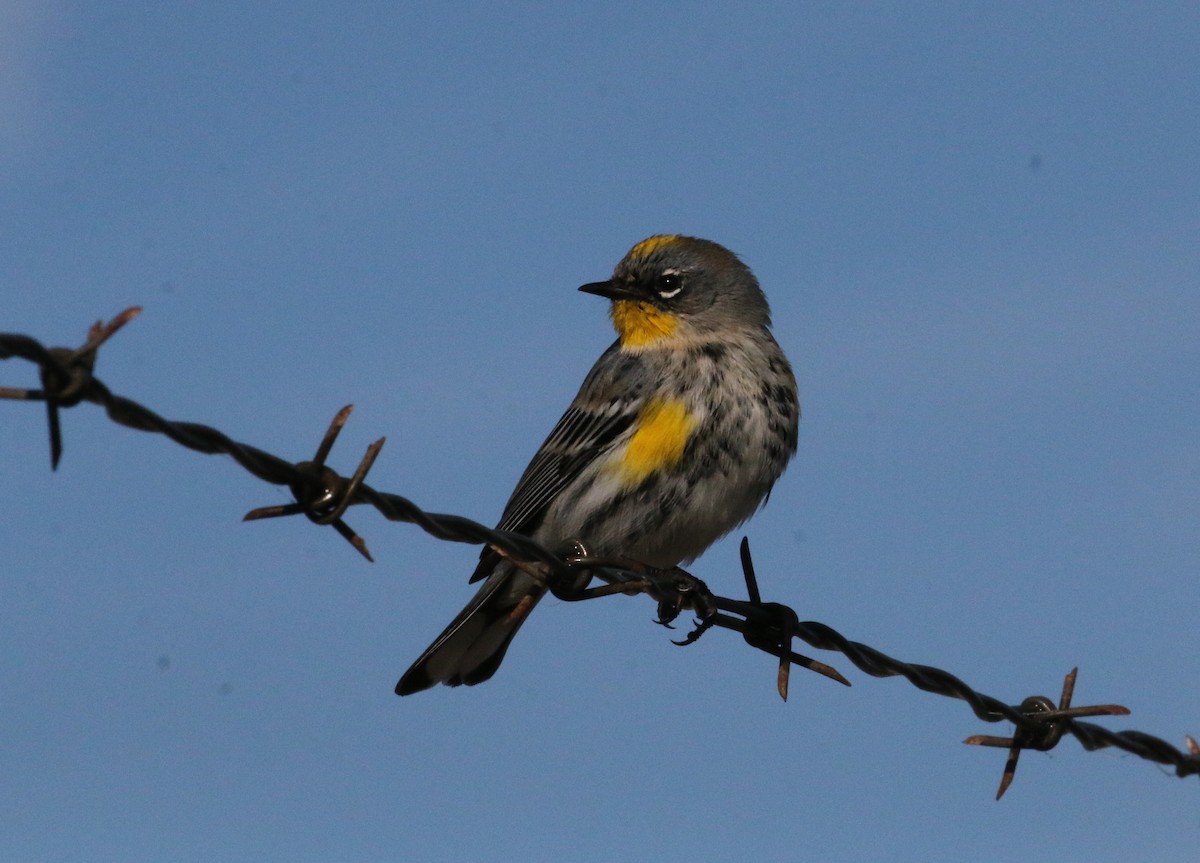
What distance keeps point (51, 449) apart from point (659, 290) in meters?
6.41

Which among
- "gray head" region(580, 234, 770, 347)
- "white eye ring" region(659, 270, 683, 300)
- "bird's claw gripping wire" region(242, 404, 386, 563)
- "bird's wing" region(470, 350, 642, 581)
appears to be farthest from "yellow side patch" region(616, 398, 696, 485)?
"bird's claw gripping wire" region(242, 404, 386, 563)

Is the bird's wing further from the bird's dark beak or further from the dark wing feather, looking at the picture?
the bird's dark beak

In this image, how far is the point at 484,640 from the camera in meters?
8.31

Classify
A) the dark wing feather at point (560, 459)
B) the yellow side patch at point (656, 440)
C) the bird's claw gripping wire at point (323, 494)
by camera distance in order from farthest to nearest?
the dark wing feather at point (560, 459), the yellow side patch at point (656, 440), the bird's claw gripping wire at point (323, 494)

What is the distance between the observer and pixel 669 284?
961 cm

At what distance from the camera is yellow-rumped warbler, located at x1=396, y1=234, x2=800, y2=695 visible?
7.93m

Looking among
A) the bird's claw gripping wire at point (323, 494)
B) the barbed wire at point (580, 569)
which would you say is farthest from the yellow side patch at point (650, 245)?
the bird's claw gripping wire at point (323, 494)

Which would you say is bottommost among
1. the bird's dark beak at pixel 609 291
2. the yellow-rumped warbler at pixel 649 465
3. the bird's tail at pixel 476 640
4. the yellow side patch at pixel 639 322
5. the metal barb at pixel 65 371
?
the metal barb at pixel 65 371

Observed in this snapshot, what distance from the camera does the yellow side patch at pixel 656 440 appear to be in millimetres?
7906

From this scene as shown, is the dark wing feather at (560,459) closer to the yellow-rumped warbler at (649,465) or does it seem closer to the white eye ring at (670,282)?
the yellow-rumped warbler at (649,465)

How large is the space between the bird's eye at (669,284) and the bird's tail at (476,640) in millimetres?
2234

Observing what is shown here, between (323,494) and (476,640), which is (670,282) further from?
(323,494)

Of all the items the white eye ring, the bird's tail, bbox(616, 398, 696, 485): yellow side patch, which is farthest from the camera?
the white eye ring

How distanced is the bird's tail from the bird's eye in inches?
88.0
